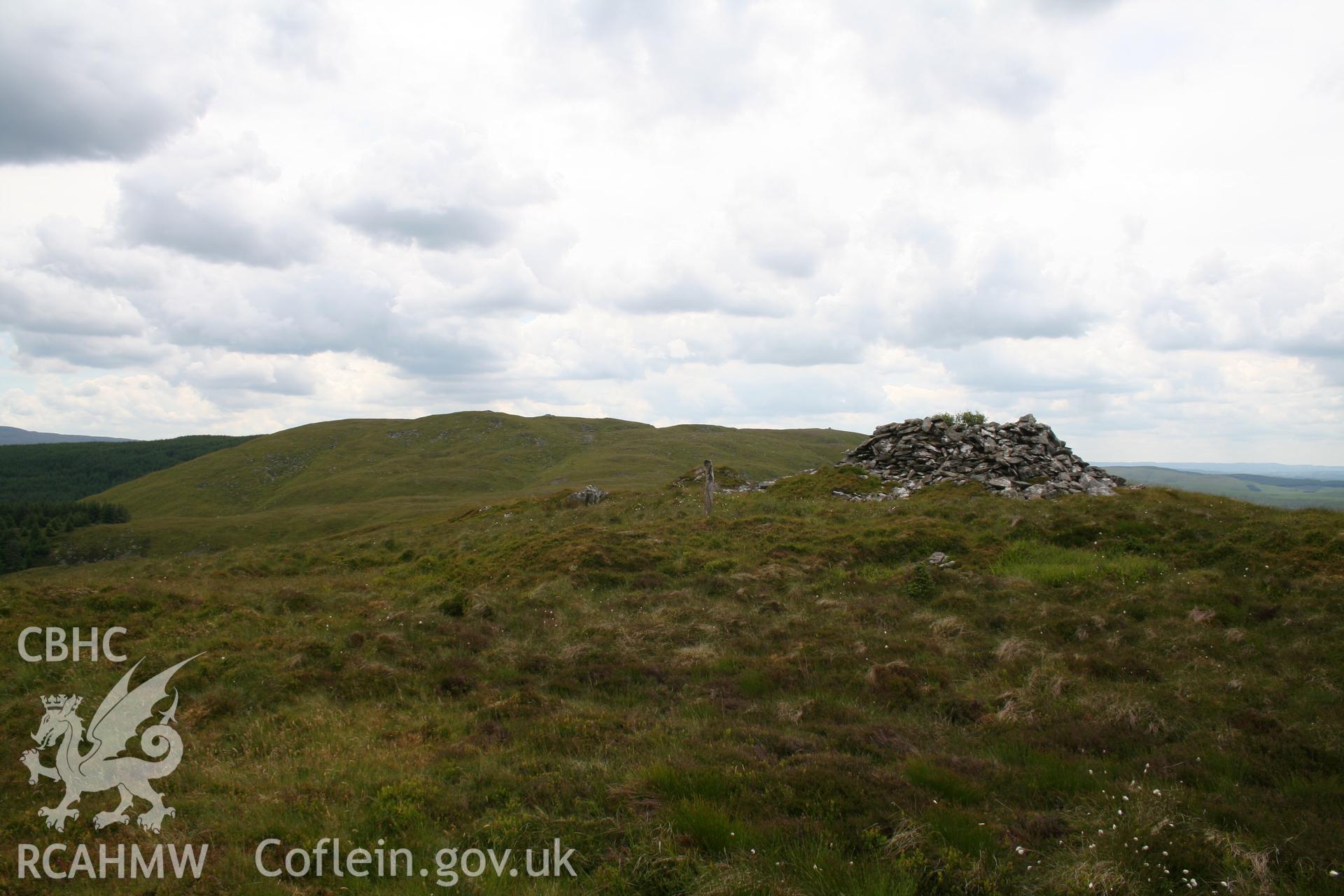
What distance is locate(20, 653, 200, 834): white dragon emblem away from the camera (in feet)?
27.8

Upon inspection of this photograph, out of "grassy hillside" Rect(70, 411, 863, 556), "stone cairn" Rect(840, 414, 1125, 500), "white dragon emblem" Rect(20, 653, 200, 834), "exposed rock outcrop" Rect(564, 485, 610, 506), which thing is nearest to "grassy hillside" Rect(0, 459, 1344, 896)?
"white dragon emblem" Rect(20, 653, 200, 834)

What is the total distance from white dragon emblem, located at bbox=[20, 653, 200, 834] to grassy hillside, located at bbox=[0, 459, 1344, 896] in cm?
23

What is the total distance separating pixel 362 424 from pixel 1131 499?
17899 cm

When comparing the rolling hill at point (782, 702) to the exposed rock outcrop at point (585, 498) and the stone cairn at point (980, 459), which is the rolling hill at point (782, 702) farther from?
the exposed rock outcrop at point (585, 498)

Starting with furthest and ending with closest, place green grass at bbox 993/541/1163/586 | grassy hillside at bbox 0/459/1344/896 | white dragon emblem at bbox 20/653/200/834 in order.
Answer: green grass at bbox 993/541/1163/586, white dragon emblem at bbox 20/653/200/834, grassy hillside at bbox 0/459/1344/896

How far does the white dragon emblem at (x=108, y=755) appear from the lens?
848cm

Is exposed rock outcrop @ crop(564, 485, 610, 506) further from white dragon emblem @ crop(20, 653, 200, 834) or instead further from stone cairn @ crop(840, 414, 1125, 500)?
white dragon emblem @ crop(20, 653, 200, 834)

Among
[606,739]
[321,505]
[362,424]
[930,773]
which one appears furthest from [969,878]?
[362,424]

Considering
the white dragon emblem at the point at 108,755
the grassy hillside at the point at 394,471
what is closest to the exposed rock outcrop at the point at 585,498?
the white dragon emblem at the point at 108,755

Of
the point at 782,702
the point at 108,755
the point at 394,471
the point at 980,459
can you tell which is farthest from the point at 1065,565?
the point at 394,471

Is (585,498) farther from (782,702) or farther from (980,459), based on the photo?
(782,702)

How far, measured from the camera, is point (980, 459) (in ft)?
114

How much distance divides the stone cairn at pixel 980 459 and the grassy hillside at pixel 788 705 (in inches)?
293

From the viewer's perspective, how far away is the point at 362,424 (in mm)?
174875
